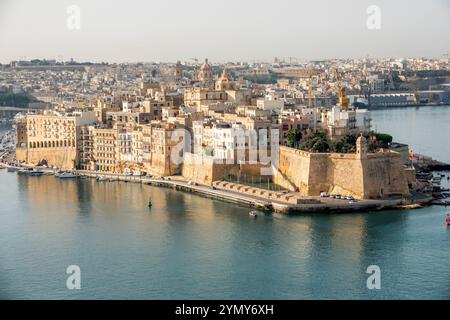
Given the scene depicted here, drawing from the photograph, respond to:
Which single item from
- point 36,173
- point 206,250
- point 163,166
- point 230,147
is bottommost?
point 206,250

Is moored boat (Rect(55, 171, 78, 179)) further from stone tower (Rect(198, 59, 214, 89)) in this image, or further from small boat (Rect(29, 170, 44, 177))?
stone tower (Rect(198, 59, 214, 89))

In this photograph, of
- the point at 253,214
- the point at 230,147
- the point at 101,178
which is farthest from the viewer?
the point at 101,178

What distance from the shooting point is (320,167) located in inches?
507

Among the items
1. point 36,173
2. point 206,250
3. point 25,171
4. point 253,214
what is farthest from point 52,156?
point 206,250

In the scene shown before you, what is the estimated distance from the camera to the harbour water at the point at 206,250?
8617mm

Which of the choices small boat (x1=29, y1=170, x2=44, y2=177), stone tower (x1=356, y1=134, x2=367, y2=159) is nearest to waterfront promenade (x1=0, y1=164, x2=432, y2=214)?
stone tower (x1=356, y1=134, x2=367, y2=159)

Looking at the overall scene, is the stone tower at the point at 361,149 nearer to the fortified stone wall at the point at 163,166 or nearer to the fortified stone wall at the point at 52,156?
the fortified stone wall at the point at 163,166

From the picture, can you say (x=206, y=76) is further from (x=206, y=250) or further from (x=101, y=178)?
(x=206, y=250)

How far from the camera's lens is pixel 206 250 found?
1012cm

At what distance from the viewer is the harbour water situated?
28.3 ft

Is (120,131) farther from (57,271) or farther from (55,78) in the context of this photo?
(55,78)

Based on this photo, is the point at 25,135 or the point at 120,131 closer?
the point at 120,131

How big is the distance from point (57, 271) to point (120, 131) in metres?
7.21
